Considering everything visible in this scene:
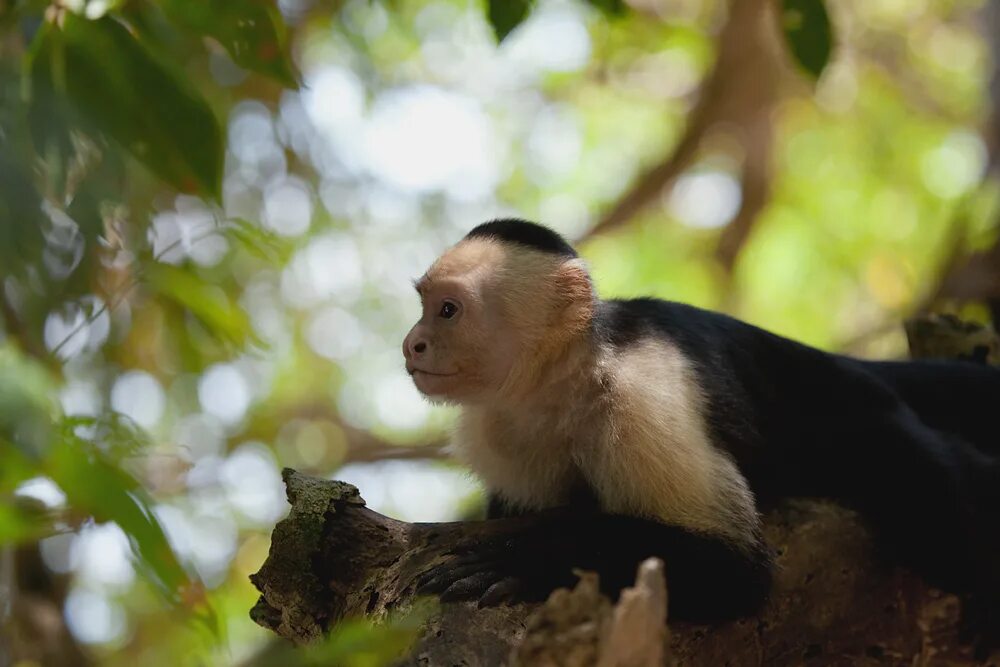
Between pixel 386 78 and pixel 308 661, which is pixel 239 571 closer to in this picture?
pixel 386 78

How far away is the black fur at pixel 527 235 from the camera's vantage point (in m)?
2.19

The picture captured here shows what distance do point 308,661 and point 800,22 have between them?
4.83ft

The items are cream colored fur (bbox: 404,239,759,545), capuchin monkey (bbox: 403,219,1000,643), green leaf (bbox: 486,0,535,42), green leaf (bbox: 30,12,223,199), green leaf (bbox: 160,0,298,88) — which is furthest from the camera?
cream colored fur (bbox: 404,239,759,545)

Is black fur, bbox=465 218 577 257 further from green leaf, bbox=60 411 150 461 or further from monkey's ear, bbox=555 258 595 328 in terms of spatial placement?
green leaf, bbox=60 411 150 461

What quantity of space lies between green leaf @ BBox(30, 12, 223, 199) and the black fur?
0.79 m

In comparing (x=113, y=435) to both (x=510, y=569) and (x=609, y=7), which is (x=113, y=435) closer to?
(x=510, y=569)

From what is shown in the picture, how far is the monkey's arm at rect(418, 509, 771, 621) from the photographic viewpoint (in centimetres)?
169

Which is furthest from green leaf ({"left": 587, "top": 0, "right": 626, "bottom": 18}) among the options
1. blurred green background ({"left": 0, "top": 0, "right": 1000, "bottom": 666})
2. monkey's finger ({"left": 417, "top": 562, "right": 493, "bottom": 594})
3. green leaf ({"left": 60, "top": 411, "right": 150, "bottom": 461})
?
green leaf ({"left": 60, "top": 411, "right": 150, "bottom": 461})

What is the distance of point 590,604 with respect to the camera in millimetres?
1104

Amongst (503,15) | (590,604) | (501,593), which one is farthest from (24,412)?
(503,15)

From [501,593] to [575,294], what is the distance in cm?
69

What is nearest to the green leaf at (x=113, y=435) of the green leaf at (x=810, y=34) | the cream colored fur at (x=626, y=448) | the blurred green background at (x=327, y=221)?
the blurred green background at (x=327, y=221)

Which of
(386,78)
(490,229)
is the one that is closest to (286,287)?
(386,78)

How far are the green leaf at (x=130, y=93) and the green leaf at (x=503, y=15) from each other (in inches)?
18.3
